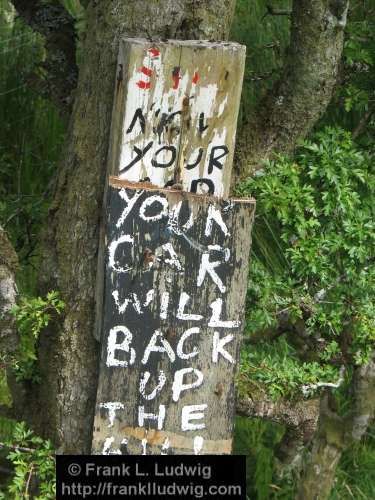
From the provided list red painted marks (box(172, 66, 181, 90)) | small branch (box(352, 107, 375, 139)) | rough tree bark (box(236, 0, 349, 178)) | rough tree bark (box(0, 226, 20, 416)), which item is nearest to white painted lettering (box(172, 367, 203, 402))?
rough tree bark (box(0, 226, 20, 416))

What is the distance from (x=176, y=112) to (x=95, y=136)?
11.7 inches

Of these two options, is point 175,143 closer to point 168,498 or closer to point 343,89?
point 343,89

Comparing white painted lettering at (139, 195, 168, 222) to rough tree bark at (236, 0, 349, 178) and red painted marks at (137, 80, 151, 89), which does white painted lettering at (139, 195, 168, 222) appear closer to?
red painted marks at (137, 80, 151, 89)

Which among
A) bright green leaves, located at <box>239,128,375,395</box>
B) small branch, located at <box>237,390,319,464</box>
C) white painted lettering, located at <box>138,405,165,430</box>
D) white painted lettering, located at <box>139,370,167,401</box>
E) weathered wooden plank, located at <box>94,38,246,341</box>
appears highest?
weathered wooden plank, located at <box>94,38,246,341</box>

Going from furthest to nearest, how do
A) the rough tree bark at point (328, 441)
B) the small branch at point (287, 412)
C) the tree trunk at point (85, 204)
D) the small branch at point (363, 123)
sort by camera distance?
the rough tree bark at point (328, 441)
the small branch at point (363, 123)
the small branch at point (287, 412)
the tree trunk at point (85, 204)

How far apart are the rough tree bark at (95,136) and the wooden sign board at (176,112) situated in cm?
18

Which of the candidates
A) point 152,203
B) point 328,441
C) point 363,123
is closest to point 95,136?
point 152,203

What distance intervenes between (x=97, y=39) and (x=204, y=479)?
1.28 metres

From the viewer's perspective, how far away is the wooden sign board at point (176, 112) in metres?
2.11

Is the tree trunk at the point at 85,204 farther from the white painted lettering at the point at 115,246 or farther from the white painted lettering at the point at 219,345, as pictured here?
the white painted lettering at the point at 219,345

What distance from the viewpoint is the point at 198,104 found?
216 cm

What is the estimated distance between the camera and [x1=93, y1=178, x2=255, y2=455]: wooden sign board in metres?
2.22

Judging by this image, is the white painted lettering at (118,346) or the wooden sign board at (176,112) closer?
the wooden sign board at (176,112)

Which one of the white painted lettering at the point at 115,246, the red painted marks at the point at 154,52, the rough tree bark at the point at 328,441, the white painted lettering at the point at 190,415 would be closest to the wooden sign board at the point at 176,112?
the red painted marks at the point at 154,52
